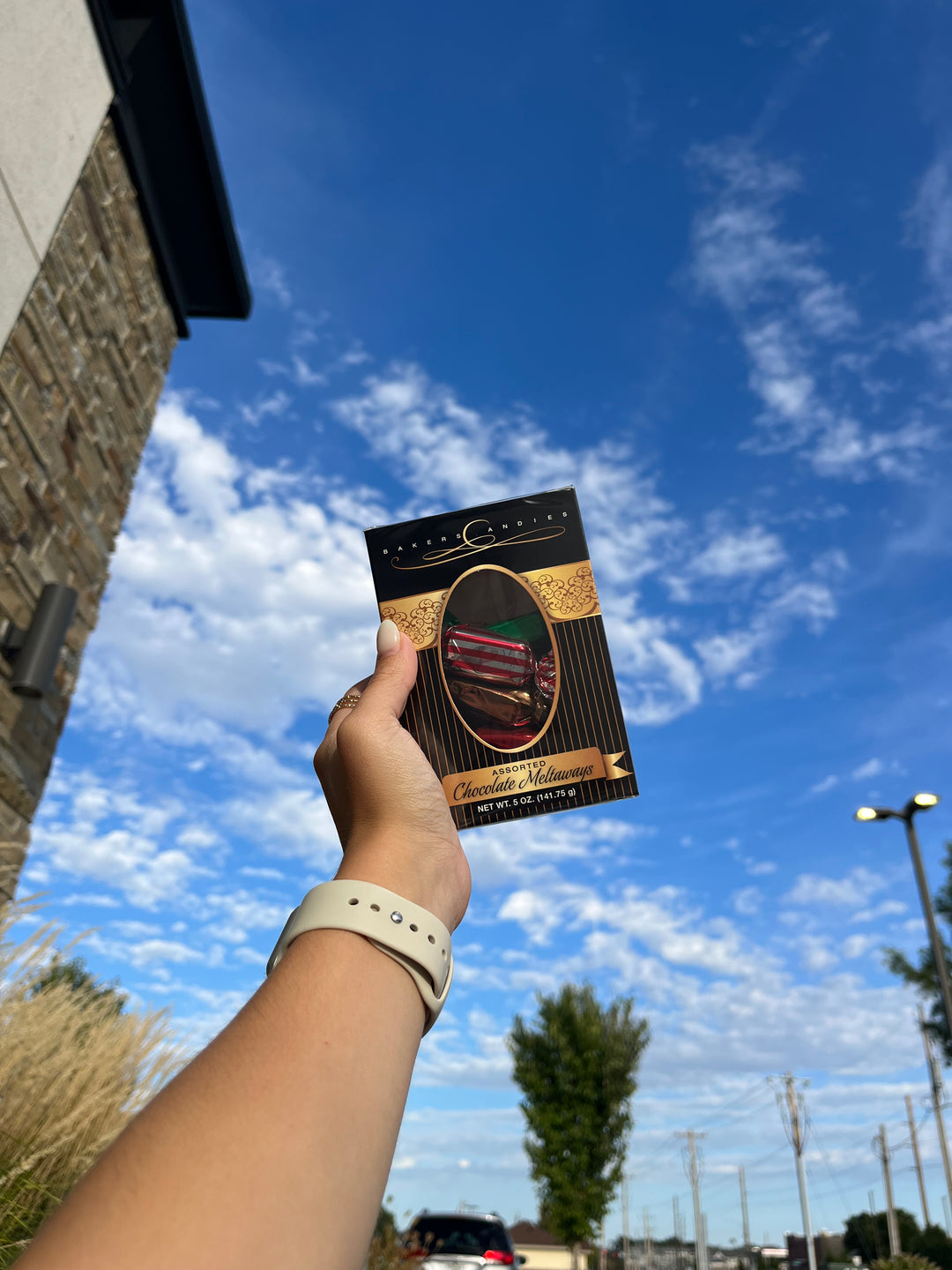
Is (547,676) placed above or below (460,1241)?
above

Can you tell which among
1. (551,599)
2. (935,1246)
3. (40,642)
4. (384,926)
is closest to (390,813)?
(384,926)

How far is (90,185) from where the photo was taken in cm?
481

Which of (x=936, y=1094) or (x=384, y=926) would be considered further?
(x=936, y=1094)

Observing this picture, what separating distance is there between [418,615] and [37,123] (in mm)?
3876

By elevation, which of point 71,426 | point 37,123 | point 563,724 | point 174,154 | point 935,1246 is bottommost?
point 935,1246

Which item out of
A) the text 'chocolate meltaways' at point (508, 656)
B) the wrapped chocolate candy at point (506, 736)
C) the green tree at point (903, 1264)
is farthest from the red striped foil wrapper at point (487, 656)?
the green tree at point (903, 1264)

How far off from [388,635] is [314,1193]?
3.70ft

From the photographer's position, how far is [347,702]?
160 centimetres

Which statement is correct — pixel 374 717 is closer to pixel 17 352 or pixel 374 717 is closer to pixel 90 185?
pixel 17 352

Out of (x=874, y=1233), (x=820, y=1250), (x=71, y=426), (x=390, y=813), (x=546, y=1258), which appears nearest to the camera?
(x=390, y=813)

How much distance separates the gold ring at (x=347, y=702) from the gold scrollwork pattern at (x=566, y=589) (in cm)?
50

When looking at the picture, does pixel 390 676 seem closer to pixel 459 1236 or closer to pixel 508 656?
pixel 508 656

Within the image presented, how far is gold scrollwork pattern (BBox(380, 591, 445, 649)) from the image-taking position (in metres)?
1.81

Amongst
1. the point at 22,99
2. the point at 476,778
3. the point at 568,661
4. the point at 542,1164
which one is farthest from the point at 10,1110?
the point at 542,1164
